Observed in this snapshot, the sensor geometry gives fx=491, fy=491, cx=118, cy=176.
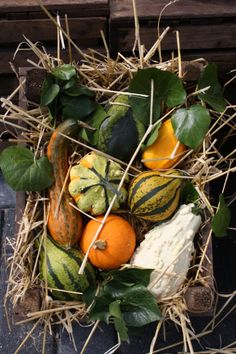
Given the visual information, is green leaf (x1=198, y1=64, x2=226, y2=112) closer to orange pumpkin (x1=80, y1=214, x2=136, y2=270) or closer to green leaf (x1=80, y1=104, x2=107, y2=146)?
green leaf (x1=80, y1=104, x2=107, y2=146)

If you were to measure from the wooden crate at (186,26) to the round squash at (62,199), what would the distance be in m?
0.30

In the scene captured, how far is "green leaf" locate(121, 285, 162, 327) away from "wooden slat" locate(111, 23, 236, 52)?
25.1 inches

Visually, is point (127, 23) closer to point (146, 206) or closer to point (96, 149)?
point (96, 149)

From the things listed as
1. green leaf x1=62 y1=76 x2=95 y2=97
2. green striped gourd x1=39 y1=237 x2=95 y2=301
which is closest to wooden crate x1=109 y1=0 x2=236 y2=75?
green leaf x1=62 y1=76 x2=95 y2=97

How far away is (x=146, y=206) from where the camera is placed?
106 centimetres

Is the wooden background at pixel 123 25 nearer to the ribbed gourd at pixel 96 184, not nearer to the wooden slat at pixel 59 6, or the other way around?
the wooden slat at pixel 59 6

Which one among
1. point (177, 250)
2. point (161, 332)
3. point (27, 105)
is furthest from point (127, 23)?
point (161, 332)

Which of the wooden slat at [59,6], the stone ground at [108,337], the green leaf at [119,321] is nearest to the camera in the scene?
the green leaf at [119,321]

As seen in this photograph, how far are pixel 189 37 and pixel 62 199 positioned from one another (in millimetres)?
551

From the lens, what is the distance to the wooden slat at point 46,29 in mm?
1233

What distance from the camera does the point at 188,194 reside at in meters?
1.11

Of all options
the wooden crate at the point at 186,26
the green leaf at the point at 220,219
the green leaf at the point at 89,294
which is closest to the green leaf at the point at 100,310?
the green leaf at the point at 89,294

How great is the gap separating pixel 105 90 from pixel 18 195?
1.01 feet

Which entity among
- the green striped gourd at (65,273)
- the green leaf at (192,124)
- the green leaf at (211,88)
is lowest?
→ the green striped gourd at (65,273)
